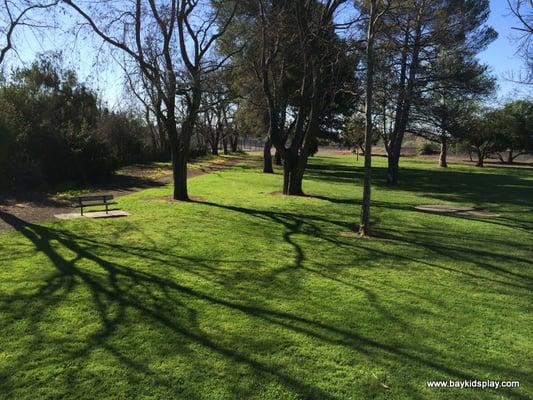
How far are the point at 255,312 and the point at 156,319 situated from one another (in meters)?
1.05

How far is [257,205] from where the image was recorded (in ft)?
47.9

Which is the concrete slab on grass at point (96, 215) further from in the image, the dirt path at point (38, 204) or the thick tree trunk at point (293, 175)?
the thick tree trunk at point (293, 175)

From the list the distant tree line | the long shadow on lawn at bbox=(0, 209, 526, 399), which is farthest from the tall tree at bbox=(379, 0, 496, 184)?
the long shadow on lawn at bbox=(0, 209, 526, 399)

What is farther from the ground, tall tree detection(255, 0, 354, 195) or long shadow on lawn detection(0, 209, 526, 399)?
tall tree detection(255, 0, 354, 195)

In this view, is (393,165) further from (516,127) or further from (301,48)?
(516,127)

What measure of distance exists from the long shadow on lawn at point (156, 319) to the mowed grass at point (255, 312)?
0.02m

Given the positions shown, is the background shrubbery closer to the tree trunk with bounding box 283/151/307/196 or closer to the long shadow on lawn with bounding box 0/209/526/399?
the tree trunk with bounding box 283/151/307/196

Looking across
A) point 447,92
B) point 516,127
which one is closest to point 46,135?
point 447,92

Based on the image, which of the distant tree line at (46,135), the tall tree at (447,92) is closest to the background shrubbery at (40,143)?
the distant tree line at (46,135)

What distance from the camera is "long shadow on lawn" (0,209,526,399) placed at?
4051mm

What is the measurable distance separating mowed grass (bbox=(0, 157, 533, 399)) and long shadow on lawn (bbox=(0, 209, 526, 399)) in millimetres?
19

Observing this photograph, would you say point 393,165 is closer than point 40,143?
No

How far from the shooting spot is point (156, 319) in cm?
504

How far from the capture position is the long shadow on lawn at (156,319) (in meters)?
4.05
